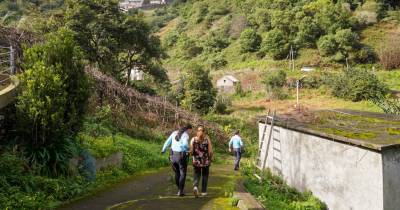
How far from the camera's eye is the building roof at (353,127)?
9133 millimetres

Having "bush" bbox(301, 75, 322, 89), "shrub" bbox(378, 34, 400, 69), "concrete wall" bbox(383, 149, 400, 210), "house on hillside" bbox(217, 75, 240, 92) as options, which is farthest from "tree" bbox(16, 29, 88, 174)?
"shrub" bbox(378, 34, 400, 69)

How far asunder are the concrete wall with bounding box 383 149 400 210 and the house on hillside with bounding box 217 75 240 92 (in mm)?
39439

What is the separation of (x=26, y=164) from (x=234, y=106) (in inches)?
1240

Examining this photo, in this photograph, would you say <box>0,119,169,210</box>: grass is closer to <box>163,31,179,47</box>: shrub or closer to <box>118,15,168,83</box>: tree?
<box>118,15,168,83</box>: tree

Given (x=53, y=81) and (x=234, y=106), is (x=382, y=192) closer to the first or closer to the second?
(x=53, y=81)

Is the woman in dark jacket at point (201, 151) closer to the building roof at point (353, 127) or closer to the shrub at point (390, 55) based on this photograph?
the building roof at point (353, 127)

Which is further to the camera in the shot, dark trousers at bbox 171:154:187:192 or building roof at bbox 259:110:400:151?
dark trousers at bbox 171:154:187:192

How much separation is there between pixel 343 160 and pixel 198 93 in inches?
959

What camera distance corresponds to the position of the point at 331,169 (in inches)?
416

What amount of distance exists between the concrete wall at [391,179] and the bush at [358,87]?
29540mm

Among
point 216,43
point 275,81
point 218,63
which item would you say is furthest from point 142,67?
point 216,43

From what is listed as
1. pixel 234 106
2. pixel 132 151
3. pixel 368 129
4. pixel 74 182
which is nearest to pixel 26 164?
pixel 74 182

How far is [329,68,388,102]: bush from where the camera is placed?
37475 millimetres

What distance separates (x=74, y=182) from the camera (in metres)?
10.1
